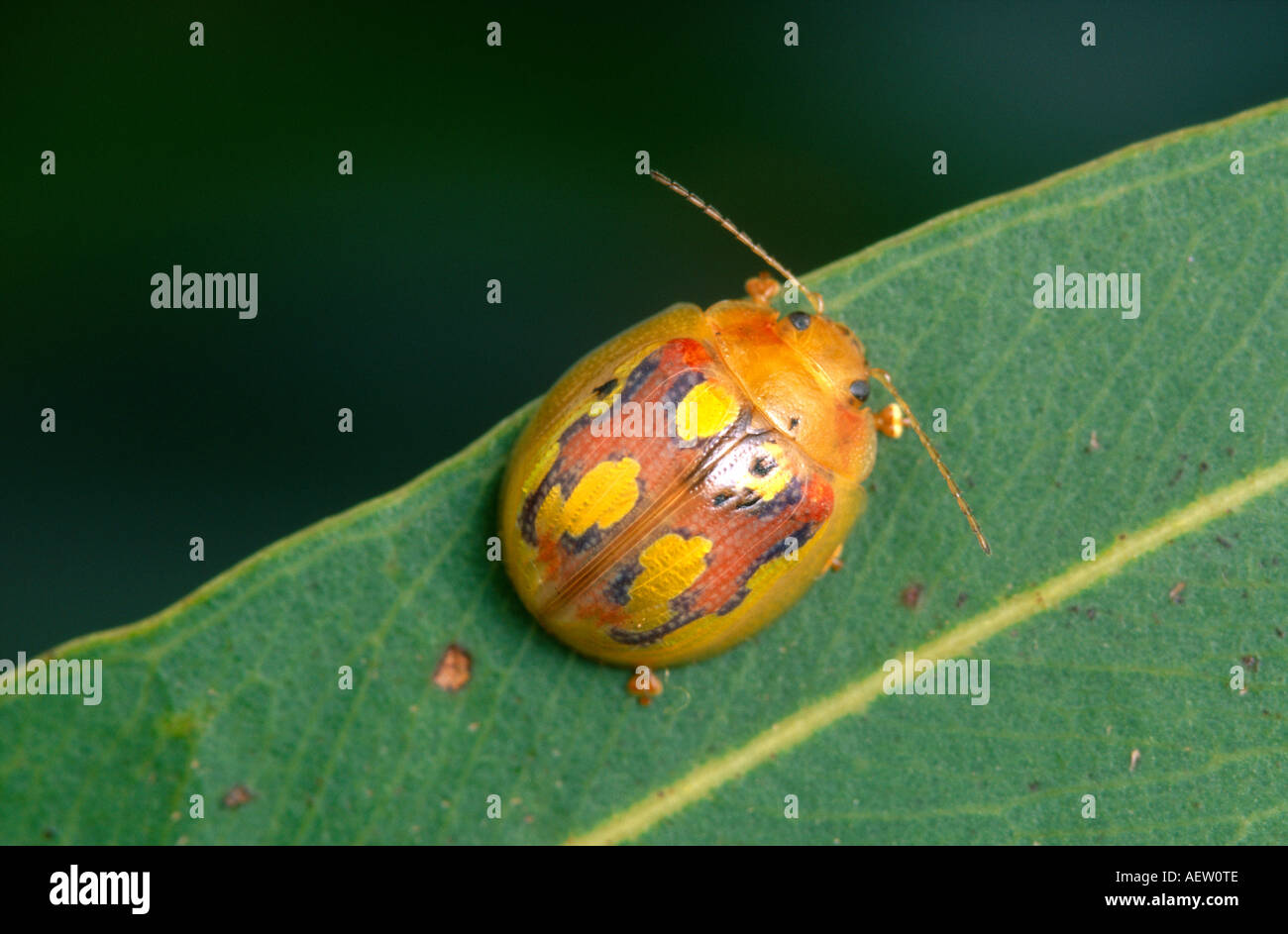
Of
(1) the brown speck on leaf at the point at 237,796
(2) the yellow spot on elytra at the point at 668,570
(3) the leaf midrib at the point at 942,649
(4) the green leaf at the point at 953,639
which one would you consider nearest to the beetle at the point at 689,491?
(2) the yellow spot on elytra at the point at 668,570

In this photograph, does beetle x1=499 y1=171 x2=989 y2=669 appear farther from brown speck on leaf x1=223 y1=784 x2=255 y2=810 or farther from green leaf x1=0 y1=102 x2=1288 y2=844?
brown speck on leaf x1=223 y1=784 x2=255 y2=810

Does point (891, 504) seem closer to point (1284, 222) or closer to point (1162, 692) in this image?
point (1162, 692)

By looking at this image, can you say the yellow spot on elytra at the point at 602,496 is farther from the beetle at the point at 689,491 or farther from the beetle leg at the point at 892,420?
the beetle leg at the point at 892,420

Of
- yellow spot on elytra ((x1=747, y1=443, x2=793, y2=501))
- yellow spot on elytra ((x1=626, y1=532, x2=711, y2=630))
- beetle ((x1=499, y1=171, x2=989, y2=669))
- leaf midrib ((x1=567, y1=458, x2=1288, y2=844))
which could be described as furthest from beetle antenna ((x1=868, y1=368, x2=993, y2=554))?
yellow spot on elytra ((x1=626, y1=532, x2=711, y2=630))

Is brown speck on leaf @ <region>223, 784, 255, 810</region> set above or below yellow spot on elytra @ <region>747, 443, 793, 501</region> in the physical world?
below

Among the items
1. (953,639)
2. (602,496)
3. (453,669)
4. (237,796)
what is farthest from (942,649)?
(237,796)
